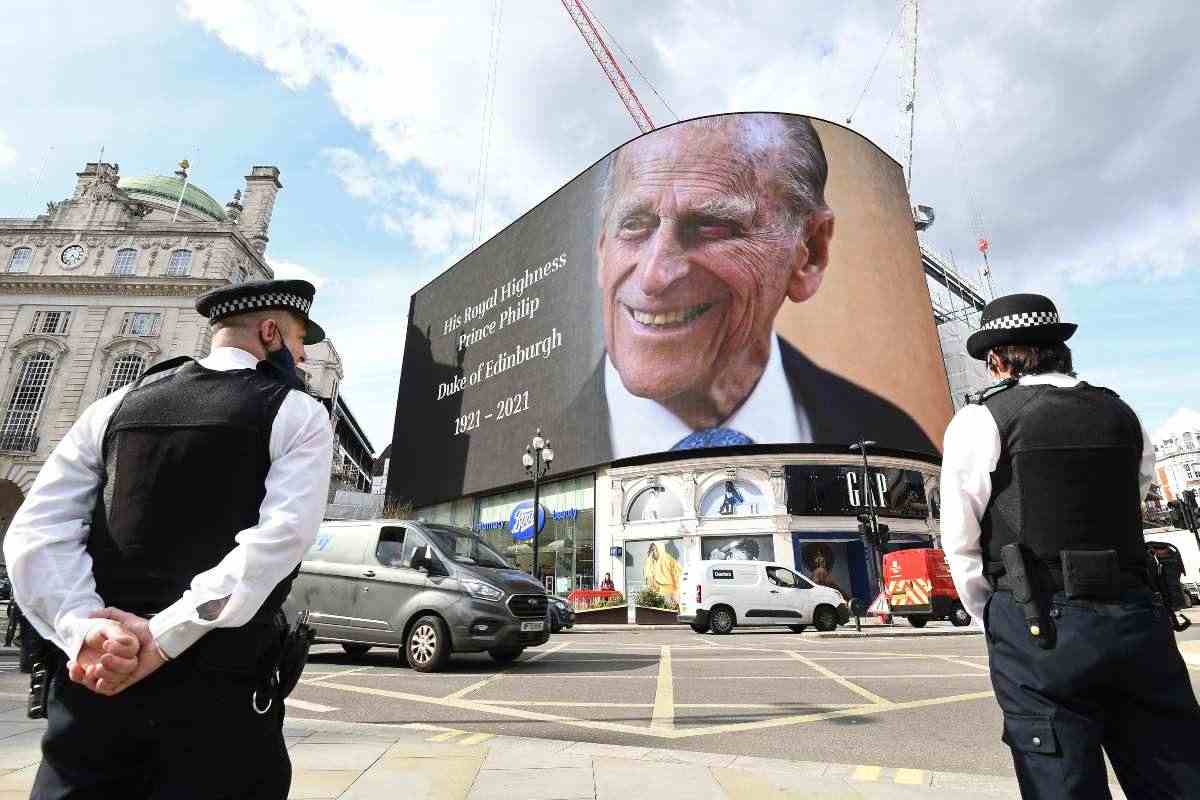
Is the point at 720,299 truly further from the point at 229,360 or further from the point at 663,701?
the point at 229,360

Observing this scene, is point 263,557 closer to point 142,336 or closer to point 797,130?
point 797,130

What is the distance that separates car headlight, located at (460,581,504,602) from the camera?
8.32 metres

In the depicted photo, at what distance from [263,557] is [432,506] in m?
46.0

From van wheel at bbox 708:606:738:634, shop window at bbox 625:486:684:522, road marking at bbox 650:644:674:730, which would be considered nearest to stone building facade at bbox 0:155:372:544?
shop window at bbox 625:486:684:522

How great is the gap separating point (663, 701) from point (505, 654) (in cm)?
348

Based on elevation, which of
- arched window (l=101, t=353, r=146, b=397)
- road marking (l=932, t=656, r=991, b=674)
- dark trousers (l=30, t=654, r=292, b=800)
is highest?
arched window (l=101, t=353, r=146, b=397)

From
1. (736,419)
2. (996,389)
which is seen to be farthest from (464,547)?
(736,419)

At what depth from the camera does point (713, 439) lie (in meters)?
30.9

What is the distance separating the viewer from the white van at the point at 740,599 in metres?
16.7

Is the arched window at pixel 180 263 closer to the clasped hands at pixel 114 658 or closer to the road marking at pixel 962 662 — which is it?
the road marking at pixel 962 662

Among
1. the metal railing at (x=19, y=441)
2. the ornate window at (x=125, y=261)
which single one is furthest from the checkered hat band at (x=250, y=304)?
the ornate window at (x=125, y=261)

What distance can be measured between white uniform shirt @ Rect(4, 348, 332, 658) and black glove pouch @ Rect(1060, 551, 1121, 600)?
2.27m

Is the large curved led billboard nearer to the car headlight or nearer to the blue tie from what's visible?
the blue tie

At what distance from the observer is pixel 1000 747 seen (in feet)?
15.3
